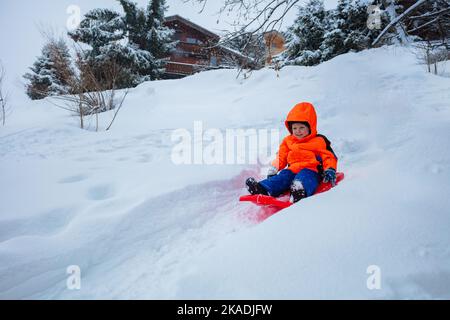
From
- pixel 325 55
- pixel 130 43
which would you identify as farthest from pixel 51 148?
pixel 130 43

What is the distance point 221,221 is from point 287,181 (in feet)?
2.34

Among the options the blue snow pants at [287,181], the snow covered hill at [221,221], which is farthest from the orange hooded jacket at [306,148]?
the snow covered hill at [221,221]

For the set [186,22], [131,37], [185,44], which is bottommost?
[131,37]

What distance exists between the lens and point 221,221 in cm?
224

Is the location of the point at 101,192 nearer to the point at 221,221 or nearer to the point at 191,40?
the point at 221,221

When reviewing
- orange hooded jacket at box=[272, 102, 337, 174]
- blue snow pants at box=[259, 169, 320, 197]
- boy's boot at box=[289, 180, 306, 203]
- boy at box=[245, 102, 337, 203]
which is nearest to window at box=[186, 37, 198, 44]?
boy at box=[245, 102, 337, 203]

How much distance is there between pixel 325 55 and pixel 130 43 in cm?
968

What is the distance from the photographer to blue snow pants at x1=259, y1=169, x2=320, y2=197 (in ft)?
7.36

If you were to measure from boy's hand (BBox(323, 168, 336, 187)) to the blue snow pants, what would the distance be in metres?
0.07

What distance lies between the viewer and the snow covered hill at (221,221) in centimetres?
122

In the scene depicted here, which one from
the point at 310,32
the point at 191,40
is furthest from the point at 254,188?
the point at 191,40

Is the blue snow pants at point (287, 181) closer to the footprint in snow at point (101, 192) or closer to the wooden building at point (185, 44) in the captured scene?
the footprint in snow at point (101, 192)

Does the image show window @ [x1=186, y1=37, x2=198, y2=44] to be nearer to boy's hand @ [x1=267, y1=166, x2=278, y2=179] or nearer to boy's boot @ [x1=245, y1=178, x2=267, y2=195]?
boy's hand @ [x1=267, y1=166, x2=278, y2=179]

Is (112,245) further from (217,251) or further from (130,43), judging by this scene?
(130,43)
